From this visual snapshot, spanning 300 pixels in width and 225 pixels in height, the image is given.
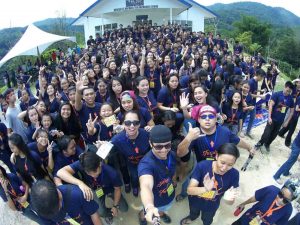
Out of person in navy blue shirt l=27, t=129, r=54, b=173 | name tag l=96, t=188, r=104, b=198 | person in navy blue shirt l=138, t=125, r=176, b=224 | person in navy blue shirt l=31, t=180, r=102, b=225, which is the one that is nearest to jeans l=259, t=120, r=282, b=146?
person in navy blue shirt l=138, t=125, r=176, b=224

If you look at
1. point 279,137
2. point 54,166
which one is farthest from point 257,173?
point 54,166

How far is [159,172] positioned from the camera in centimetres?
273

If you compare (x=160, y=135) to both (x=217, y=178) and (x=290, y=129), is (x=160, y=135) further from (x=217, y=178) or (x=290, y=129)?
(x=290, y=129)

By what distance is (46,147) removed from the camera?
381cm

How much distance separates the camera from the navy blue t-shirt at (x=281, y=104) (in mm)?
5344

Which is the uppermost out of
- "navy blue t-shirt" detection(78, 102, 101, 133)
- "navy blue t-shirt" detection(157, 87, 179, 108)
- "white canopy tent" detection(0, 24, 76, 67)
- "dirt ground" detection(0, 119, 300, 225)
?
"white canopy tent" detection(0, 24, 76, 67)

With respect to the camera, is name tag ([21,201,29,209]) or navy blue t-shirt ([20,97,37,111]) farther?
navy blue t-shirt ([20,97,37,111])

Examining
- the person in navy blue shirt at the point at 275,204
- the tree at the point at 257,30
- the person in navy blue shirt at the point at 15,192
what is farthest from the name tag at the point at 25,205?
the tree at the point at 257,30

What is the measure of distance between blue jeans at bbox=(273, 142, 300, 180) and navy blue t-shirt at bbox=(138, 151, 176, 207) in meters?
2.85

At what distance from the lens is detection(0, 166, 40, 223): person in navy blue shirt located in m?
3.30

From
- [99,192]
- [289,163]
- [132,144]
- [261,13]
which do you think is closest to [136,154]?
[132,144]

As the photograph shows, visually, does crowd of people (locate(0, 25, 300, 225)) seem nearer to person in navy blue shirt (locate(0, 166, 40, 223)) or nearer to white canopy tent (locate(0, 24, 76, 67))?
person in navy blue shirt (locate(0, 166, 40, 223))

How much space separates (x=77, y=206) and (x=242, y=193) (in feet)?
10.6

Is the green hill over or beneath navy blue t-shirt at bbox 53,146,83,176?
over
